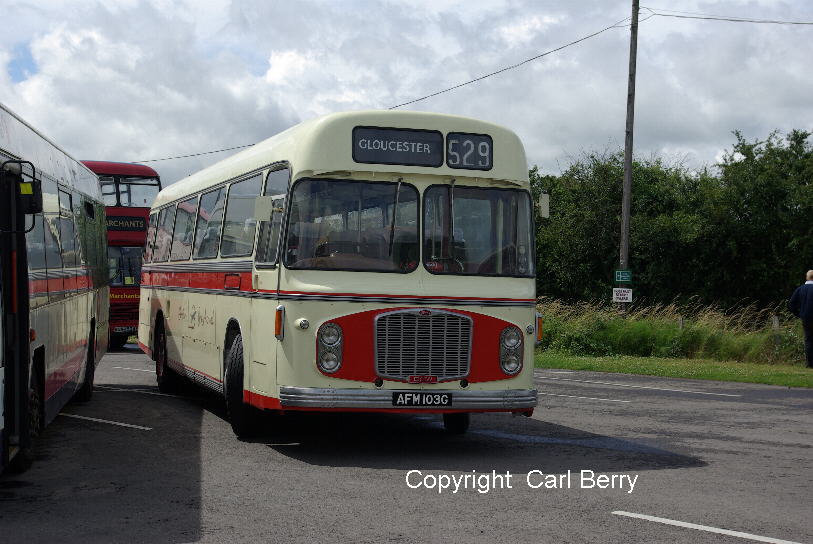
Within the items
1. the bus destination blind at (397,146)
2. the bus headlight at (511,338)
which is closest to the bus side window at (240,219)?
the bus destination blind at (397,146)

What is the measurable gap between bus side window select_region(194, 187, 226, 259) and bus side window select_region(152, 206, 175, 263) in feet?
7.40

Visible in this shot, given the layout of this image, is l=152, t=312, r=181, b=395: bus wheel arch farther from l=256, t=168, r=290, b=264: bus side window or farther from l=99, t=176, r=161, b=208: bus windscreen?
l=99, t=176, r=161, b=208: bus windscreen

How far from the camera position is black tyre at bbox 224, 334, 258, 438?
1179 cm

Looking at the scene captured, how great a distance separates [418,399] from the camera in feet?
35.2

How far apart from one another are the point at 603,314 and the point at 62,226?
69.7 ft

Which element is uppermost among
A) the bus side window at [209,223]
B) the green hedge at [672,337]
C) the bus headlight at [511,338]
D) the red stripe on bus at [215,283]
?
the bus side window at [209,223]

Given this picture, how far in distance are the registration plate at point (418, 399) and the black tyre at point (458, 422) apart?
6.20 ft

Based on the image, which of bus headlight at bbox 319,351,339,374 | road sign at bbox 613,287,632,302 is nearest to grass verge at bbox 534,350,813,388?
road sign at bbox 613,287,632,302

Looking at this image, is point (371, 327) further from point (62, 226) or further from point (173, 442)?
point (62, 226)

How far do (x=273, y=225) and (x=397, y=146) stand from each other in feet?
4.68

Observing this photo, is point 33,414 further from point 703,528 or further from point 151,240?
point 151,240

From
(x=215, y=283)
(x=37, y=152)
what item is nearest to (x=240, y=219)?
(x=215, y=283)

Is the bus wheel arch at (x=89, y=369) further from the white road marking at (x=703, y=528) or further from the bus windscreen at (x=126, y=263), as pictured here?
the bus windscreen at (x=126, y=263)

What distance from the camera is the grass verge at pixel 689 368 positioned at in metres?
21.4
